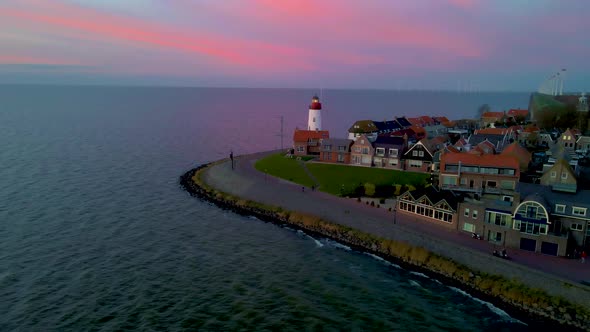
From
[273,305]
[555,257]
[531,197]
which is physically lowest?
[273,305]

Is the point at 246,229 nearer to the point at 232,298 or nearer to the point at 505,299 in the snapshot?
the point at 232,298

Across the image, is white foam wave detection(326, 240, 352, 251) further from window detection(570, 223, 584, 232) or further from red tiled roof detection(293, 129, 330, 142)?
red tiled roof detection(293, 129, 330, 142)

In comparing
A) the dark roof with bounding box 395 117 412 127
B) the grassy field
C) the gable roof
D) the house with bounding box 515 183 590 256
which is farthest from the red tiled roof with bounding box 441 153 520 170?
the dark roof with bounding box 395 117 412 127

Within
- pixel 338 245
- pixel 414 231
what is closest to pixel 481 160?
pixel 414 231

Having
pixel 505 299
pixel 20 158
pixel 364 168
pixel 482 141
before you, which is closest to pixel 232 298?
pixel 505 299

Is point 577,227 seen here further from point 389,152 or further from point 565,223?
point 389,152
